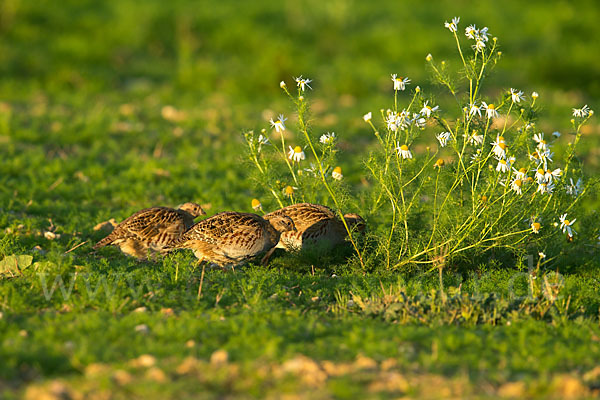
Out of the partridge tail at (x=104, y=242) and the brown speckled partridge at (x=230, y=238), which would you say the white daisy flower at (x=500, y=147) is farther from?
the partridge tail at (x=104, y=242)

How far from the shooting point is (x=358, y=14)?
75.2 feet

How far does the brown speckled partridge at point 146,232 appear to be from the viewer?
27.3 ft

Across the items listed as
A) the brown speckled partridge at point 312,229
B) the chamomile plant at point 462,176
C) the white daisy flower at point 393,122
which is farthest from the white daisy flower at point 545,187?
the brown speckled partridge at point 312,229

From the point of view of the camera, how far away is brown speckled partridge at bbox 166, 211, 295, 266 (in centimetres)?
800

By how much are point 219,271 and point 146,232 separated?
115cm

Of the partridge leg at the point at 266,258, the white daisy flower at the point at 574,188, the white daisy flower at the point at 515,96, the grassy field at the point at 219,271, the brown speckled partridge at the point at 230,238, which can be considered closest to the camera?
the grassy field at the point at 219,271

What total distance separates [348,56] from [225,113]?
6.27 metres

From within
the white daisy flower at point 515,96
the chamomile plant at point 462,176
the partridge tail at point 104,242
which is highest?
the white daisy flower at point 515,96

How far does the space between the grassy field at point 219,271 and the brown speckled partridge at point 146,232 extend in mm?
235

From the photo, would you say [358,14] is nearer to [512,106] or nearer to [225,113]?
[225,113]

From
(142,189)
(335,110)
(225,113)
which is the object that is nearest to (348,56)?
(335,110)

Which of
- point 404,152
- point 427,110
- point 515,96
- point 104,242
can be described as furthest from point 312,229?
point 515,96

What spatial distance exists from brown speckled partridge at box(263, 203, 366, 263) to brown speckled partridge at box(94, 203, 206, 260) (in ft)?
3.56

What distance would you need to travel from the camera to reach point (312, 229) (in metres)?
8.42
